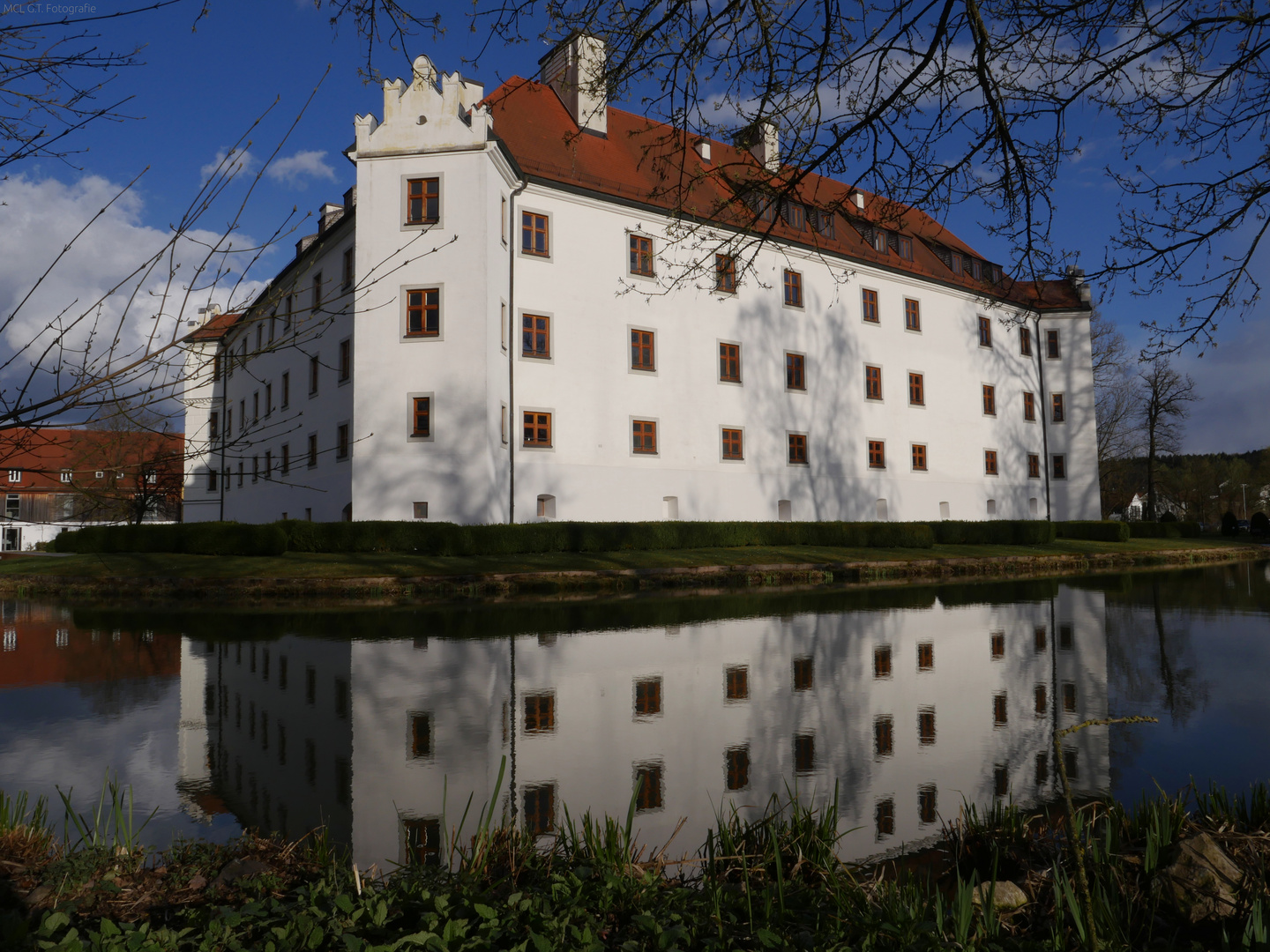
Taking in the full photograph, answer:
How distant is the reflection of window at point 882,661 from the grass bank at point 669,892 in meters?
4.18

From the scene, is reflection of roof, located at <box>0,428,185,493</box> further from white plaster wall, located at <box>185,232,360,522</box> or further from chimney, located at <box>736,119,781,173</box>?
white plaster wall, located at <box>185,232,360,522</box>

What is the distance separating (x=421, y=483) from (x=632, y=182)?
46.3 feet

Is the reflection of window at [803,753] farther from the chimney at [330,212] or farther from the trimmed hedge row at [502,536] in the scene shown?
the chimney at [330,212]

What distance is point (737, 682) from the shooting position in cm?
719

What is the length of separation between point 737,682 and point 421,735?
9.60 feet

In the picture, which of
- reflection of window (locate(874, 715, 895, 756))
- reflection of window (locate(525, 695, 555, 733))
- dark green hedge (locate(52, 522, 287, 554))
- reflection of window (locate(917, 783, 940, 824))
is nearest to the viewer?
reflection of window (locate(917, 783, 940, 824))

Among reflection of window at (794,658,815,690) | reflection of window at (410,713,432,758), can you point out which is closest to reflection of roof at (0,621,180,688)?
reflection of window at (410,713,432,758)

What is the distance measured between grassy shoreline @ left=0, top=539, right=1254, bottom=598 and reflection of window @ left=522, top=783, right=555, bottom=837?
12.9 m

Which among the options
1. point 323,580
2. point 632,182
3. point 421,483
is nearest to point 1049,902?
point 323,580

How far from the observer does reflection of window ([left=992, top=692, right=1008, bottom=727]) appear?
18.8 feet

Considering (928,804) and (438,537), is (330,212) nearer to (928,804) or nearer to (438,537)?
(438,537)

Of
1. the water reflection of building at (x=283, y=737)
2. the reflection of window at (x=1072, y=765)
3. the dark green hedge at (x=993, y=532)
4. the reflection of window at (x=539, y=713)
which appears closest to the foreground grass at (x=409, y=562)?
the dark green hedge at (x=993, y=532)

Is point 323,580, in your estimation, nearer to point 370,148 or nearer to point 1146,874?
point 370,148

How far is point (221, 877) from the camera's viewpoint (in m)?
2.91
